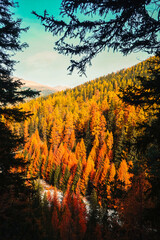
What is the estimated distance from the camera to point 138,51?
4062 millimetres

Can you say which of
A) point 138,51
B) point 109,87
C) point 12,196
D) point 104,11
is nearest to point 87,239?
point 12,196

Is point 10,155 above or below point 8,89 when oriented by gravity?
below

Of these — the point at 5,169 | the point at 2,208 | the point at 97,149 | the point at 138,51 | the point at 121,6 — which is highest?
the point at 121,6

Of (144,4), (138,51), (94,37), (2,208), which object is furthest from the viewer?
(2,208)

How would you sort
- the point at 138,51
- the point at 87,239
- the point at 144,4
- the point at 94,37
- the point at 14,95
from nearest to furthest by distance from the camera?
the point at 144,4
the point at 94,37
the point at 138,51
the point at 14,95
the point at 87,239

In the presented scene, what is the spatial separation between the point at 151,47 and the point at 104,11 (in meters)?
1.71

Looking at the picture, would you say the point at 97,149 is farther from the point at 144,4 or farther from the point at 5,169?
the point at 144,4

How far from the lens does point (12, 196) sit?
20.1 ft

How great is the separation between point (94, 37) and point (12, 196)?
24.0 ft

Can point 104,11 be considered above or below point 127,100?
above

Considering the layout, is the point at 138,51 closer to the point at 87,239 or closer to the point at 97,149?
the point at 87,239

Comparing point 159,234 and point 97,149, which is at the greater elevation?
point 159,234

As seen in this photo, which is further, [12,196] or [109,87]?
[109,87]

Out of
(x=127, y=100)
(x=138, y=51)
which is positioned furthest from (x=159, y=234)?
(x=138, y=51)
